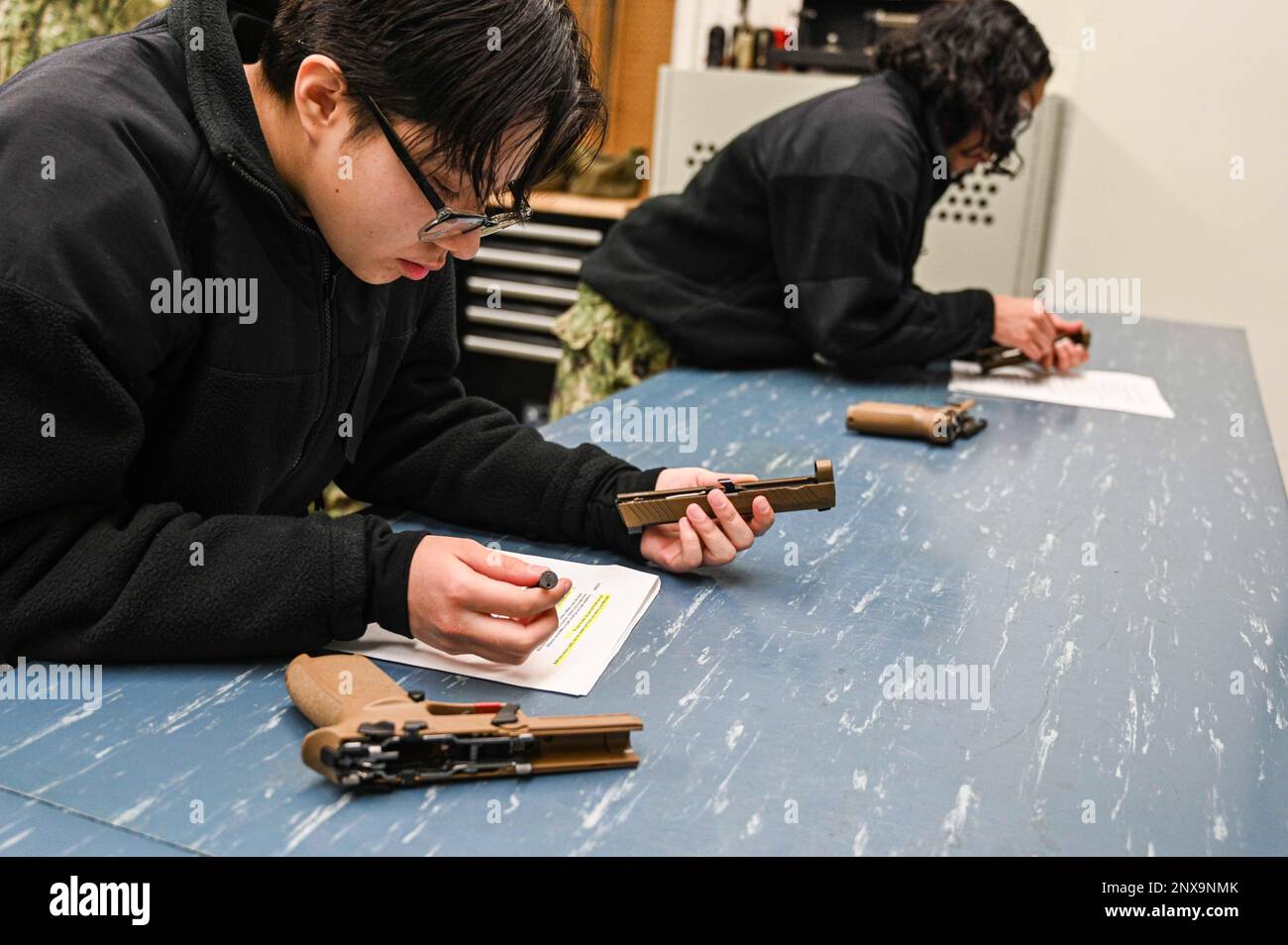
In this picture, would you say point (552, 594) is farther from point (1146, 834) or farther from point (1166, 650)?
point (1166, 650)

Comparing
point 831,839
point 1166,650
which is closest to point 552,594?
point 831,839

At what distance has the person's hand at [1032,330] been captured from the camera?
2154 millimetres

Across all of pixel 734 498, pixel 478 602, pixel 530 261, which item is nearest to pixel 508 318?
pixel 530 261

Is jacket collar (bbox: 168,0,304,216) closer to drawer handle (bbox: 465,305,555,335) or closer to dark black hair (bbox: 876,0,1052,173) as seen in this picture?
dark black hair (bbox: 876,0,1052,173)

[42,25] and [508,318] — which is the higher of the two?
[42,25]

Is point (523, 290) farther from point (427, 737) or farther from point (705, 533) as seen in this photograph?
point (427, 737)

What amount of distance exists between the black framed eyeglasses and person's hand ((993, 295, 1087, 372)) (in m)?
1.36

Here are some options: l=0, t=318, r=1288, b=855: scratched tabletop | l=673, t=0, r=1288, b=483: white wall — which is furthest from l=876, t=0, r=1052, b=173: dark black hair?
l=673, t=0, r=1288, b=483: white wall

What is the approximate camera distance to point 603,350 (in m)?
2.24

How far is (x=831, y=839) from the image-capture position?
2.43ft

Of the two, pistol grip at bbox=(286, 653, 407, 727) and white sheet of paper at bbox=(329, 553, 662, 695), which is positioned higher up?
pistol grip at bbox=(286, 653, 407, 727)

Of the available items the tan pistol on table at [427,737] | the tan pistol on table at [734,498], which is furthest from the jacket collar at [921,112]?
the tan pistol on table at [427,737]

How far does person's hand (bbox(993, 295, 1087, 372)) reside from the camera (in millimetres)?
2154

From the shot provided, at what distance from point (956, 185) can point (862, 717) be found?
2475mm
